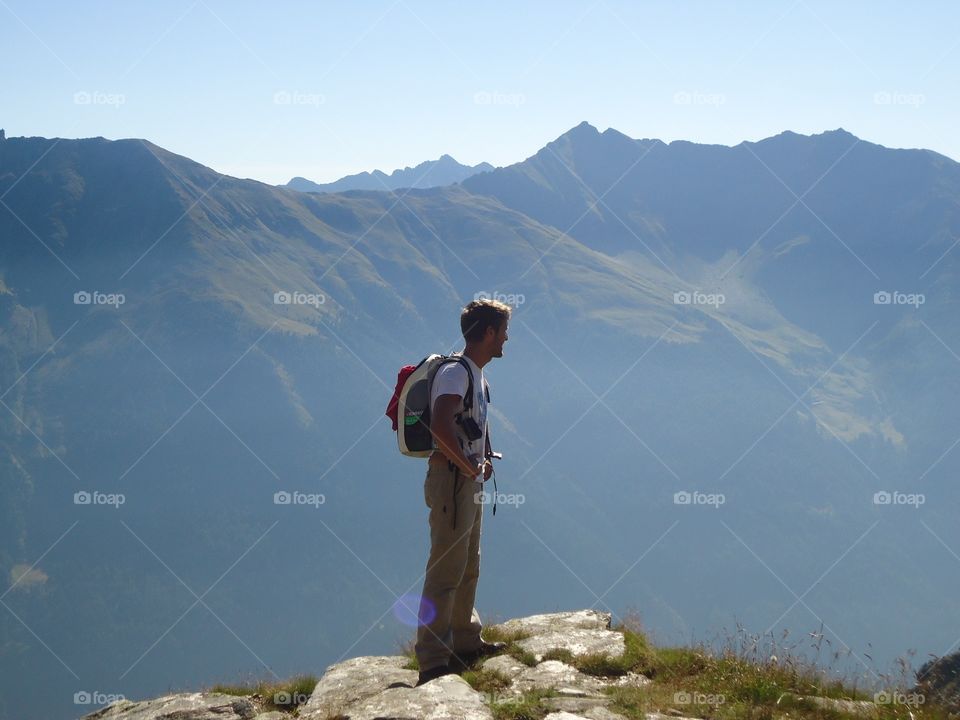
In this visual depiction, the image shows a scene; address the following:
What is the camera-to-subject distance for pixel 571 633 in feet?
30.4

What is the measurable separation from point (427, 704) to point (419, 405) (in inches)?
104

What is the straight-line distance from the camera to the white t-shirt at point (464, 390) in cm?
730

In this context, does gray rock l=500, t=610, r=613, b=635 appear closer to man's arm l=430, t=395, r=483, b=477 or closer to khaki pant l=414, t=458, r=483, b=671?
khaki pant l=414, t=458, r=483, b=671

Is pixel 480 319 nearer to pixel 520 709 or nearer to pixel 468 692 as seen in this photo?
pixel 468 692

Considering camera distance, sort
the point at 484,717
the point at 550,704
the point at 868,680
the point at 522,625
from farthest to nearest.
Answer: the point at 522,625 < the point at 868,680 < the point at 550,704 < the point at 484,717

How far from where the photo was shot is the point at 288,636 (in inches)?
6880

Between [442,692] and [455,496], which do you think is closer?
[442,692]

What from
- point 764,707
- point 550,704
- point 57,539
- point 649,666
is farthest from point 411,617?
point 57,539

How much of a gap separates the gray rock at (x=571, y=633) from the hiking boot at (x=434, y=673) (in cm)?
109

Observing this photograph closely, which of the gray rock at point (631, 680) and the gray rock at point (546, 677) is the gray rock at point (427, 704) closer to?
the gray rock at point (546, 677)

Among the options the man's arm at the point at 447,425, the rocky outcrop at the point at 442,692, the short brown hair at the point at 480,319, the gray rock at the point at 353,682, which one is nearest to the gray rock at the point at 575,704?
the rocky outcrop at the point at 442,692

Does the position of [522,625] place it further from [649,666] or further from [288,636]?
[288,636]

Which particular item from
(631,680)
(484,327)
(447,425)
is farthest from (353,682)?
(484,327)

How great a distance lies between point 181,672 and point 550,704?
6776 inches
